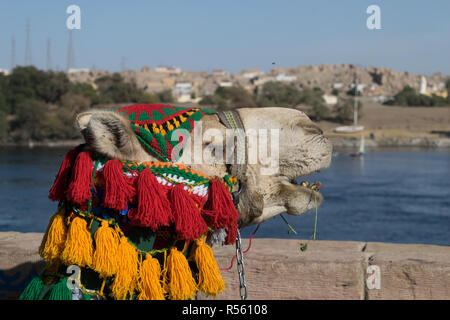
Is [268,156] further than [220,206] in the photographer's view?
Yes

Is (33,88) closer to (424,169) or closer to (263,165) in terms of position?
(424,169)

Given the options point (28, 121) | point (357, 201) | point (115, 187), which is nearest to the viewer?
point (115, 187)

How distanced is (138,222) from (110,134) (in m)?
0.31

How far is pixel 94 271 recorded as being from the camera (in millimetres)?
2186

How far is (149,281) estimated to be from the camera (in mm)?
2154

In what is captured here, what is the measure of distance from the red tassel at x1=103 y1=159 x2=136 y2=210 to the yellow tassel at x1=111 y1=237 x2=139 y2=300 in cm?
14

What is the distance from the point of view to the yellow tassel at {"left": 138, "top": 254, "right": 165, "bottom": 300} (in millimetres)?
2152

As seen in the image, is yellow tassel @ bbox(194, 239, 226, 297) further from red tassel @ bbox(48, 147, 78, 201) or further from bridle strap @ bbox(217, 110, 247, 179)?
red tassel @ bbox(48, 147, 78, 201)

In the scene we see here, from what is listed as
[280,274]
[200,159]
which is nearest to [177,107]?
[200,159]

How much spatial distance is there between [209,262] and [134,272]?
0.27 m

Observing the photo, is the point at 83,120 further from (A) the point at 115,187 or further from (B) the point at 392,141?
(B) the point at 392,141

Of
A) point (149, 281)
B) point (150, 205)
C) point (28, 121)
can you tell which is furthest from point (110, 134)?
point (28, 121)

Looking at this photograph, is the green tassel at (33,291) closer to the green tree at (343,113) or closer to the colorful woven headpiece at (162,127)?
the colorful woven headpiece at (162,127)

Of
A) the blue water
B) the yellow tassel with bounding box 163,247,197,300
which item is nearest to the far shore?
the blue water
